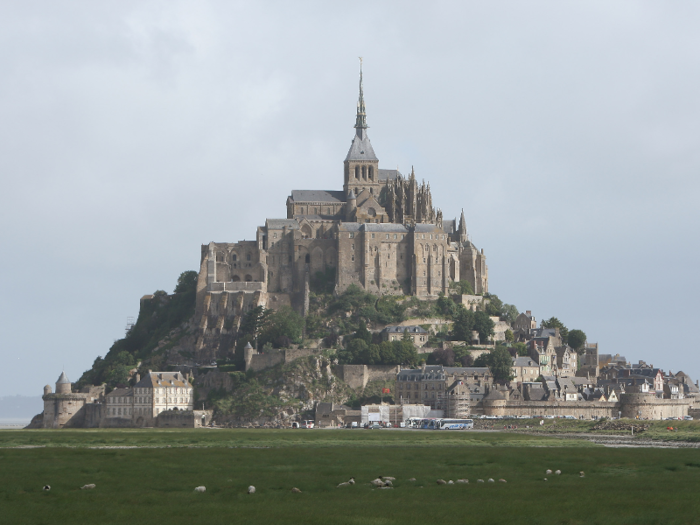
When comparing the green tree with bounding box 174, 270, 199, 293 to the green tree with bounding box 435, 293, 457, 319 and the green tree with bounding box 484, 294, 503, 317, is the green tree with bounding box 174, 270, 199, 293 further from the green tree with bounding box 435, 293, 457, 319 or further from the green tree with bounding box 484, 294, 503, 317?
the green tree with bounding box 484, 294, 503, 317

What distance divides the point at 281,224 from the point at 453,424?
1796 inches

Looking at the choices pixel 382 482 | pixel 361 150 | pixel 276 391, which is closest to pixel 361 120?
pixel 361 150

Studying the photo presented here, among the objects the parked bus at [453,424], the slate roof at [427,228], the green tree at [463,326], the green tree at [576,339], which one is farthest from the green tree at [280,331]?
the green tree at [576,339]

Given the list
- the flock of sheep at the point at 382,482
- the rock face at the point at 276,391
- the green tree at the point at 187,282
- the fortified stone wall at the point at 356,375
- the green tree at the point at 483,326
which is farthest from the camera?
the green tree at the point at 187,282

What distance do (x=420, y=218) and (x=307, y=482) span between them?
360 ft

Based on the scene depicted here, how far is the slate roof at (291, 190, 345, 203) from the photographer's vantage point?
157250 mm

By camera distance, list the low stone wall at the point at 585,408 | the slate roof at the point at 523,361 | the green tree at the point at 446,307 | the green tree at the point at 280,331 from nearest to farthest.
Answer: the low stone wall at the point at 585,408 < the green tree at the point at 280,331 < the slate roof at the point at 523,361 < the green tree at the point at 446,307

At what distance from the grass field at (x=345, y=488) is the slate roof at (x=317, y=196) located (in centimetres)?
9151

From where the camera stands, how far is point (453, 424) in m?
116

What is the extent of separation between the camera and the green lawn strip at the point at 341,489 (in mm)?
35812

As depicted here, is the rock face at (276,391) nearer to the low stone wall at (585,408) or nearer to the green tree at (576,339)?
the low stone wall at (585,408)

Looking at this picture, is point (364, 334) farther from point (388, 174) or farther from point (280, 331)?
point (388, 174)

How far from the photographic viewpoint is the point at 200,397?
429 feet

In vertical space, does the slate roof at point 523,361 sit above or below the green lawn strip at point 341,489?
above
